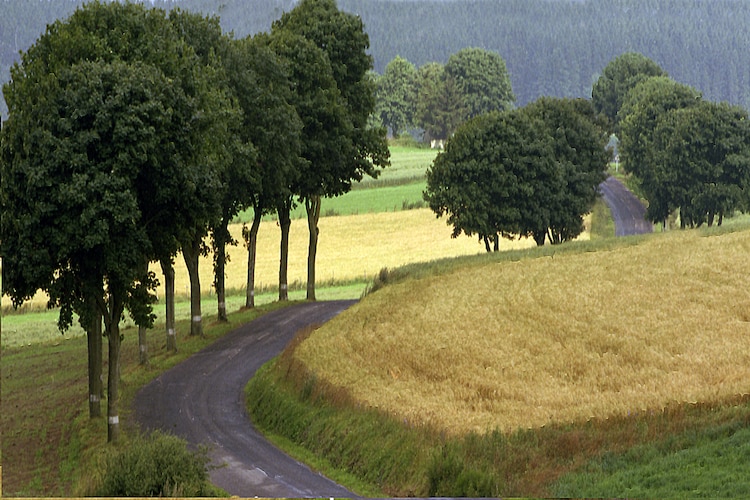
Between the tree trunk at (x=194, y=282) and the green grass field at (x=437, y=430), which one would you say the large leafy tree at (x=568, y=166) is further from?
the tree trunk at (x=194, y=282)

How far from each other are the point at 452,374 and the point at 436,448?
1011cm

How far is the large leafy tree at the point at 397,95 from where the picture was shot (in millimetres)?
148000

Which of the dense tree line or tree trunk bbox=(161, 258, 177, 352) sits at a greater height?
the dense tree line

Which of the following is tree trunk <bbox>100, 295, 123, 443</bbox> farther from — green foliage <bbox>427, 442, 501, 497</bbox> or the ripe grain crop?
the ripe grain crop

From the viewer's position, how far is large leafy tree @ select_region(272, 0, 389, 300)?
268ft

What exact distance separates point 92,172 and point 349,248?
7766cm

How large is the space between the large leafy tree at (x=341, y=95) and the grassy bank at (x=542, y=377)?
14598 millimetres

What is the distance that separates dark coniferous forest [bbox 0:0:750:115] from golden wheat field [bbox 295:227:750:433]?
44.6 m

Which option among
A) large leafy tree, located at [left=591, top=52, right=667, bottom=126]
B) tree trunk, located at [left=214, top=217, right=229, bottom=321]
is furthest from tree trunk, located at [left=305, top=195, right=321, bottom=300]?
large leafy tree, located at [left=591, top=52, right=667, bottom=126]

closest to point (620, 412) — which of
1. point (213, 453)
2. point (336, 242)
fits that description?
point (213, 453)

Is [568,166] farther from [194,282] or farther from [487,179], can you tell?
[194,282]

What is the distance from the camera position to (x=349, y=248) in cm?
11962

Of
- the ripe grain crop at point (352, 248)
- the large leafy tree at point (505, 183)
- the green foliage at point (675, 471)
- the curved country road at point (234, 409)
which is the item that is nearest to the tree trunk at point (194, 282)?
the curved country road at point (234, 409)

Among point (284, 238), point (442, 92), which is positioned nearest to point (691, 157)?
point (442, 92)
